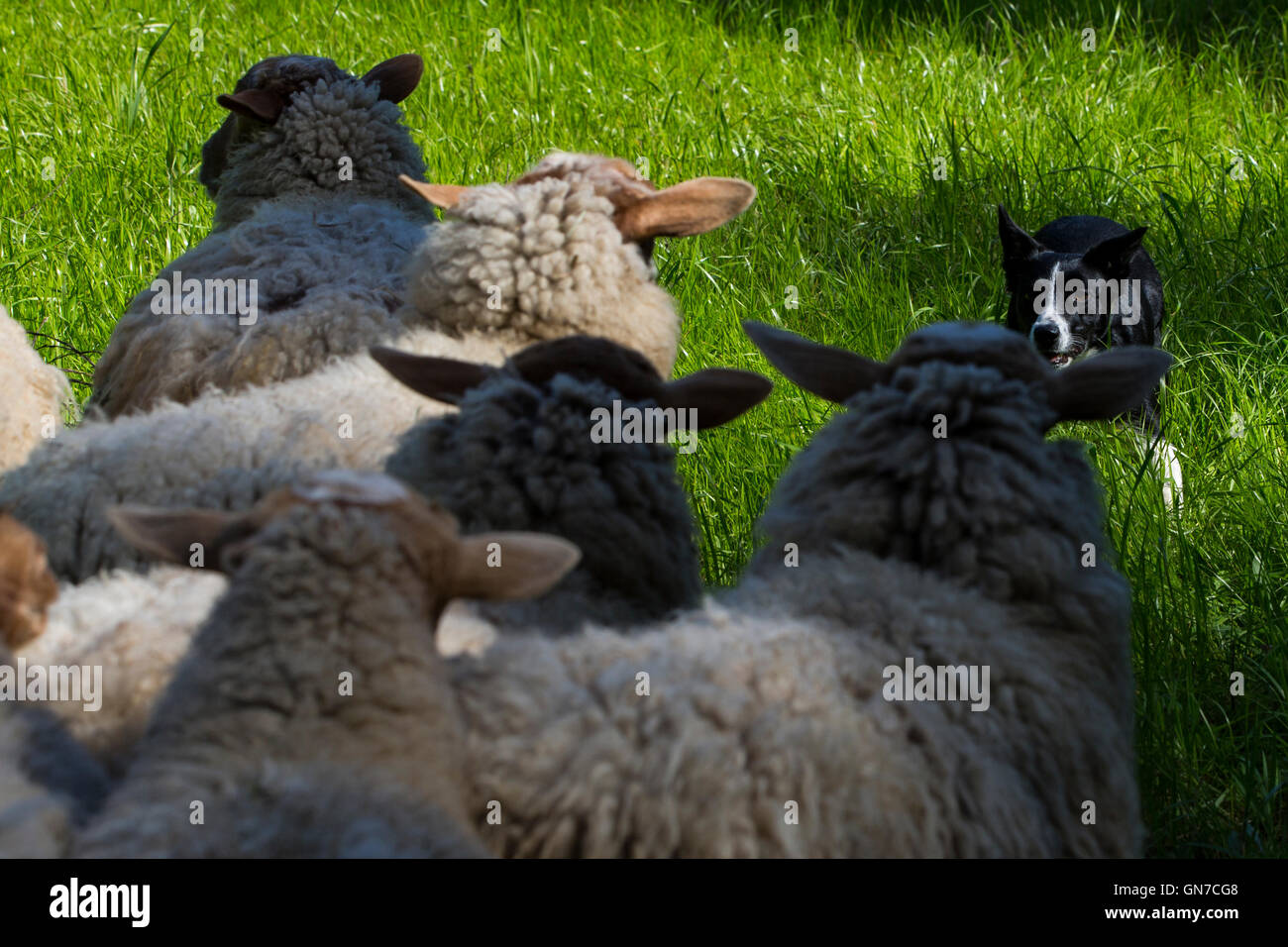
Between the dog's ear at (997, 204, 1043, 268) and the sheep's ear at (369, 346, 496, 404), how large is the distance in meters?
2.78

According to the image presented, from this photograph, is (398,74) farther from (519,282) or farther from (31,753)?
(31,753)

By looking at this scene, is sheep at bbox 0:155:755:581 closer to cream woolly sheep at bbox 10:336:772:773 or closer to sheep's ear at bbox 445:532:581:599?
cream woolly sheep at bbox 10:336:772:773

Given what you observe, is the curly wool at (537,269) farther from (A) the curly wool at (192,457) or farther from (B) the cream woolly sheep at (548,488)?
(B) the cream woolly sheep at (548,488)

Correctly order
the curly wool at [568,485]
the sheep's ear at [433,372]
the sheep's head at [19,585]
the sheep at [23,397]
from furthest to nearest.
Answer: the sheep at [23,397] → the sheep's ear at [433,372] → the curly wool at [568,485] → the sheep's head at [19,585]

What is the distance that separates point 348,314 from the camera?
4078 mm

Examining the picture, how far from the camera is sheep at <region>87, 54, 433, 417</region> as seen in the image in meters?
4.07

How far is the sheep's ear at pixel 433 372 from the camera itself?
9.67 feet

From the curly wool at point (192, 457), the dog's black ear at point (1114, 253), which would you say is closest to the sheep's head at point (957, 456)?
the curly wool at point (192, 457)

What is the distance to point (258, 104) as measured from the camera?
4758mm

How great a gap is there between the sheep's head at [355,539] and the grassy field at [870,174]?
5.42 ft

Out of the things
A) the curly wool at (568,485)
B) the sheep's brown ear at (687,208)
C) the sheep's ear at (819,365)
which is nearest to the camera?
the curly wool at (568,485)

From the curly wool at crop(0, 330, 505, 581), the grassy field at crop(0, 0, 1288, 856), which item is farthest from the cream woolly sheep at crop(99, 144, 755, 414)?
the grassy field at crop(0, 0, 1288, 856)

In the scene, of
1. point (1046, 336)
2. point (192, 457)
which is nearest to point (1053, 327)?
point (1046, 336)

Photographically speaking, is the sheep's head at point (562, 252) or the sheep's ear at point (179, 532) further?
the sheep's head at point (562, 252)
